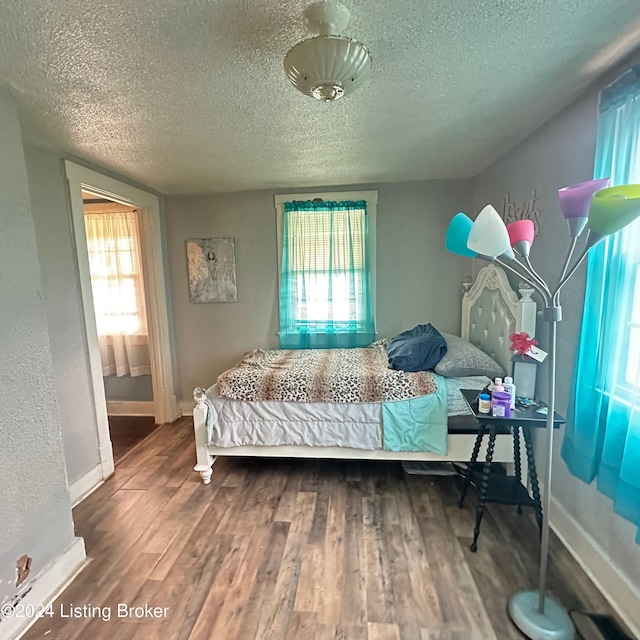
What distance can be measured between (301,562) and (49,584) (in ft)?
3.86

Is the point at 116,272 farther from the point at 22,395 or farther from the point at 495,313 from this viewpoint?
the point at 495,313

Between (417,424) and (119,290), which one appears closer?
(417,424)

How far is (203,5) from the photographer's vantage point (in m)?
1.10

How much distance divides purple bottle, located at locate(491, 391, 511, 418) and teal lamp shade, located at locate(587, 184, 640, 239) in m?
0.87

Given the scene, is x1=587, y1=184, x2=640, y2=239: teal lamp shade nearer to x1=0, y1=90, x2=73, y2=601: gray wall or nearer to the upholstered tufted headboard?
the upholstered tufted headboard

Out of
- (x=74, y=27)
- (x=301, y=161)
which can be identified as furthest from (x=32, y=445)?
(x=301, y=161)

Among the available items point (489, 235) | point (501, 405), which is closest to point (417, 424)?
point (501, 405)

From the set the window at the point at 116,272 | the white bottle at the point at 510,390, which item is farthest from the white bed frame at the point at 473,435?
the window at the point at 116,272

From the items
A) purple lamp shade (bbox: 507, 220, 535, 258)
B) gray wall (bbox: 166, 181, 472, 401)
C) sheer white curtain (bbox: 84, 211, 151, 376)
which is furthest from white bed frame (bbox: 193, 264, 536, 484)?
sheer white curtain (bbox: 84, 211, 151, 376)

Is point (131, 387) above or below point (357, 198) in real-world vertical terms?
below

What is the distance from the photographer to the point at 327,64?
1.20m

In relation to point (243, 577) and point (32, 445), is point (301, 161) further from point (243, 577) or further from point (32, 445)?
point (243, 577)

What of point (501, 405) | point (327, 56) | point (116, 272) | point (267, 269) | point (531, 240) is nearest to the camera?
point (327, 56)

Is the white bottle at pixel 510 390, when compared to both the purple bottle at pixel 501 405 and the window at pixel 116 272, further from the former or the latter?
the window at pixel 116 272
